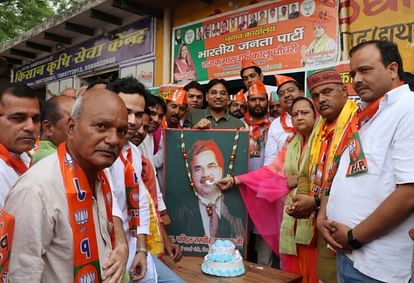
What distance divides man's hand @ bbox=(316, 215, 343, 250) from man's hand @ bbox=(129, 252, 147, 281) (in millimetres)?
983

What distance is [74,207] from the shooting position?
1.38 m

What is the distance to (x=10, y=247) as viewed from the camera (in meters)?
1.28

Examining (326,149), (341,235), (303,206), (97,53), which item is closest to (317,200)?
(303,206)

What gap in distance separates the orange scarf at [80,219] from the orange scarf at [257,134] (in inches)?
105

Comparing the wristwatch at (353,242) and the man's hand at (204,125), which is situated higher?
the man's hand at (204,125)

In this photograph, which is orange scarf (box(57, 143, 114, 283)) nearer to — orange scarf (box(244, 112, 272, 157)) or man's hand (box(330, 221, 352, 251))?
man's hand (box(330, 221, 352, 251))

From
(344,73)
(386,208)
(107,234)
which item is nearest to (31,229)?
(107,234)

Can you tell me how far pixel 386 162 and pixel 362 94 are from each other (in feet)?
1.29

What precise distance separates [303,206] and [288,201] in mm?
567

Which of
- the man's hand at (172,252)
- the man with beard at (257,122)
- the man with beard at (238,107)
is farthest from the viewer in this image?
the man with beard at (238,107)

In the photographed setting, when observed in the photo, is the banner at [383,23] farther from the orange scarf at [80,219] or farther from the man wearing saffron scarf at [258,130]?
the orange scarf at [80,219]

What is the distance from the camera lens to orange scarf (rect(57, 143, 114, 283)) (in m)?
1.36

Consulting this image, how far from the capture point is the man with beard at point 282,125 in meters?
3.74

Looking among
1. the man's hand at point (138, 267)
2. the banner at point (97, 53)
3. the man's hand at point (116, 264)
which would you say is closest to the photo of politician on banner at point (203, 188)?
the man's hand at point (138, 267)
